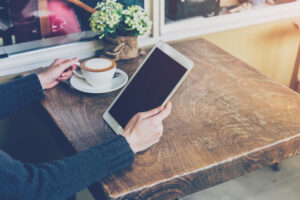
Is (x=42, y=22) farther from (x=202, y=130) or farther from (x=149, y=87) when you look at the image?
(x=202, y=130)

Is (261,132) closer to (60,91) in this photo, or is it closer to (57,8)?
(60,91)

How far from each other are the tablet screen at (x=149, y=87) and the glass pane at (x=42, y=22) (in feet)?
1.99

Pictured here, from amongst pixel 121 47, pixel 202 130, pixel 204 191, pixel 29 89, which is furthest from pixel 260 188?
pixel 29 89

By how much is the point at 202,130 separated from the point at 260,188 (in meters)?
0.95

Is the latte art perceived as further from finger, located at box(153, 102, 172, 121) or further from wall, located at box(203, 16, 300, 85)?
wall, located at box(203, 16, 300, 85)

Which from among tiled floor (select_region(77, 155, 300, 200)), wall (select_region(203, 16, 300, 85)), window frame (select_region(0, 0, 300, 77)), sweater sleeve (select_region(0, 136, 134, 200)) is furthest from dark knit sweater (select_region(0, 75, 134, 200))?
A: wall (select_region(203, 16, 300, 85))

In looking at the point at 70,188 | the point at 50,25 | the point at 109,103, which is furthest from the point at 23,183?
the point at 50,25

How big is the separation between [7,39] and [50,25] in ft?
0.64

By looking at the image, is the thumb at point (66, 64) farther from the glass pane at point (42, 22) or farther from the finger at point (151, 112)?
the finger at point (151, 112)

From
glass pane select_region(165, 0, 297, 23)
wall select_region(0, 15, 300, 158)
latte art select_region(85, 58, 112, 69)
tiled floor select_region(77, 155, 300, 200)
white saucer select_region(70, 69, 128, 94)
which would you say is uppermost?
glass pane select_region(165, 0, 297, 23)

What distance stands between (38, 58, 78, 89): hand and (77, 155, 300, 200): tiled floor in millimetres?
748

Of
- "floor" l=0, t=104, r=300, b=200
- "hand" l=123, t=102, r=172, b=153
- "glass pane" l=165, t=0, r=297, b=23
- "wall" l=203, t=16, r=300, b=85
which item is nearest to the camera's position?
"hand" l=123, t=102, r=172, b=153

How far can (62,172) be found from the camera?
0.94m

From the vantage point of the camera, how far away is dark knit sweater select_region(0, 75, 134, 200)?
2.89 ft
